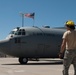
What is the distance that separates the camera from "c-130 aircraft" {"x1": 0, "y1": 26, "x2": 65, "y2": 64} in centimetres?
2536

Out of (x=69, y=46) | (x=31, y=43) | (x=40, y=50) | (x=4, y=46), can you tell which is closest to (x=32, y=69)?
(x=4, y=46)

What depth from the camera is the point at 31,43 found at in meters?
25.9

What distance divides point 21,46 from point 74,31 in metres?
17.0

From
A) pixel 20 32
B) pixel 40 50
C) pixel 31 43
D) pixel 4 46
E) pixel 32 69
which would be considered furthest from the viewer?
pixel 40 50

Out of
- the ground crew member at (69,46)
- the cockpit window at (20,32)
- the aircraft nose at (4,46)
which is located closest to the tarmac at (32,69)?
the aircraft nose at (4,46)

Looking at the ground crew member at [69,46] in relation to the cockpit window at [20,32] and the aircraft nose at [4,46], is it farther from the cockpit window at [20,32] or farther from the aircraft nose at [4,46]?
the cockpit window at [20,32]

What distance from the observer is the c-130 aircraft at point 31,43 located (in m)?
25.4

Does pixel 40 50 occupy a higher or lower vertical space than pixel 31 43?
lower

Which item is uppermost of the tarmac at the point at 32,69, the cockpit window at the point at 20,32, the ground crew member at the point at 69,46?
the cockpit window at the point at 20,32

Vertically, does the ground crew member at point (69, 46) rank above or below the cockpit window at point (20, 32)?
below

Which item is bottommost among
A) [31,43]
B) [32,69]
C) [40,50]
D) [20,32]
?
[32,69]

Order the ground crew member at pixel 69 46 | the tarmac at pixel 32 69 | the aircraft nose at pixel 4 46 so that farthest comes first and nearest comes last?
the aircraft nose at pixel 4 46, the tarmac at pixel 32 69, the ground crew member at pixel 69 46

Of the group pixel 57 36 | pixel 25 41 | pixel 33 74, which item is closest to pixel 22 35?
pixel 25 41

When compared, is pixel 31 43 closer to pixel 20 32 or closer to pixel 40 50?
pixel 40 50
